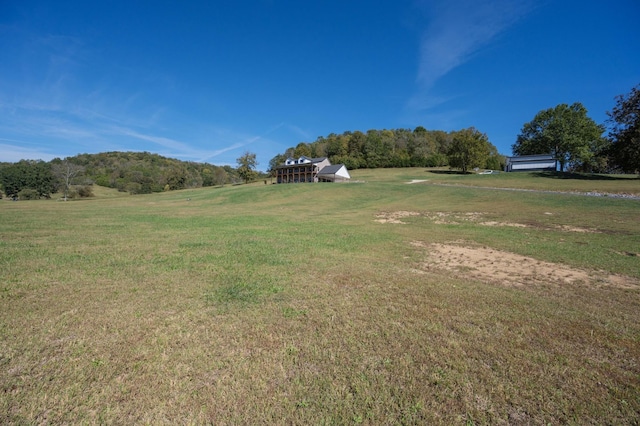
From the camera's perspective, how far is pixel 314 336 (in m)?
4.55

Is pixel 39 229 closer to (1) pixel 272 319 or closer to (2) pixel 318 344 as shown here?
(1) pixel 272 319

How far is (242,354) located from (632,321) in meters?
7.41

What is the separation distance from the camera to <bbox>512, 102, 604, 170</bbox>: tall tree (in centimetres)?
5650

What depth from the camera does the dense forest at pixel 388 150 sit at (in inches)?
3578

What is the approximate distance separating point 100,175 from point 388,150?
110304 mm

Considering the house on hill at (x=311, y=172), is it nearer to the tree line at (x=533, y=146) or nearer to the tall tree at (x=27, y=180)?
the tree line at (x=533, y=146)

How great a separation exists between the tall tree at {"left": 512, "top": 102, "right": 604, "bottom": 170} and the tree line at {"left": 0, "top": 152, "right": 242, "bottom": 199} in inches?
3822

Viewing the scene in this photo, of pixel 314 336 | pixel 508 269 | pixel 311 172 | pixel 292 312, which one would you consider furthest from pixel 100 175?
pixel 508 269

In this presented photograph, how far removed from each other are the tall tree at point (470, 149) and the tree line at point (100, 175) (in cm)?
7947

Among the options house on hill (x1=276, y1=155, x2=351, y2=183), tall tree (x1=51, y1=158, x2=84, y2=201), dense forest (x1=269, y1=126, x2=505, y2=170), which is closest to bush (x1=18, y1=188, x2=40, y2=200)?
tall tree (x1=51, y1=158, x2=84, y2=201)

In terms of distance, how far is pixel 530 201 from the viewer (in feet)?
84.8

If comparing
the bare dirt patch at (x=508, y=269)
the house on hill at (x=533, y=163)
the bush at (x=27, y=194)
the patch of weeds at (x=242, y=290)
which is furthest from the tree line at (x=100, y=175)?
the house on hill at (x=533, y=163)

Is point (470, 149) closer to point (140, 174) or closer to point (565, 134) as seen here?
point (565, 134)

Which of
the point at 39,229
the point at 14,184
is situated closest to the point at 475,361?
the point at 39,229
